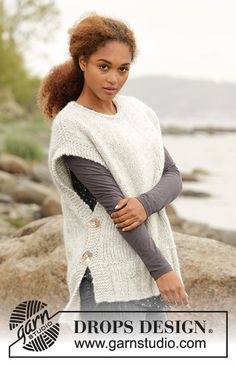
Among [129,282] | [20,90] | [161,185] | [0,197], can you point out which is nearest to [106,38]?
[161,185]

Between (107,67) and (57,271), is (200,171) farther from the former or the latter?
(107,67)

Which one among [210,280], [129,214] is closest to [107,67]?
[129,214]

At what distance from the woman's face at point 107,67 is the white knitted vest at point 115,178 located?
89 millimetres

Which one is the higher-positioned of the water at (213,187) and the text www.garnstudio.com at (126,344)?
the water at (213,187)

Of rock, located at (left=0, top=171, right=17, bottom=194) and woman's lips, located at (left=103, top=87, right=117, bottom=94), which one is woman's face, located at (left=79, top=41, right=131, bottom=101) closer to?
woman's lips, located at (left=103, top=87, right=117, bottom=94)

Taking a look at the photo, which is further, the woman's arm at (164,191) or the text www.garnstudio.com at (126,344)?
the text www.garnstudio.com at (126,344)

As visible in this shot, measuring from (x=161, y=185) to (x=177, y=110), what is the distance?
45437mm

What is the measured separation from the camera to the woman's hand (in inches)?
85.0

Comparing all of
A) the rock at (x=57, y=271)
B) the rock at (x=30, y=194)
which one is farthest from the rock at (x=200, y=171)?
the rock at (x=57, y=271)

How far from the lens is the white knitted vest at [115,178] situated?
2223mm

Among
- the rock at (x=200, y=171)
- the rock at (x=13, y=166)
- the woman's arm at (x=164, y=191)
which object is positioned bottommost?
the woman's arm at (x=164, y=191)

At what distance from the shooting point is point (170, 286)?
2.19 meters

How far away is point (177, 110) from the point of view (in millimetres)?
47281

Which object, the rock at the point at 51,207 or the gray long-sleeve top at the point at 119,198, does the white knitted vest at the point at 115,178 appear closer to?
the gray long-sleeve top at the point at 119,198
